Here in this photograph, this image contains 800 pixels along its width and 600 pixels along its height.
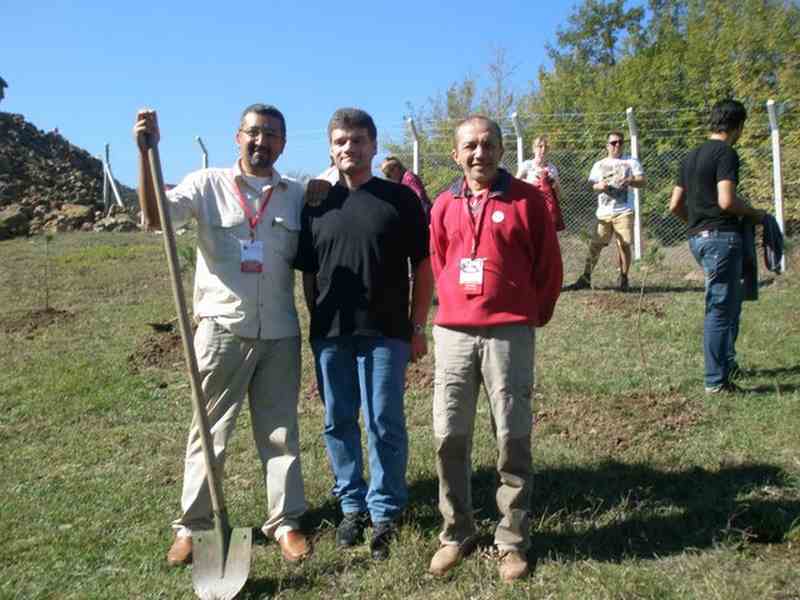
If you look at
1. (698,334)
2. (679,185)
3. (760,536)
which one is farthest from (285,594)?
(698,334)

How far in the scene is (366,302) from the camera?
3.59 metres

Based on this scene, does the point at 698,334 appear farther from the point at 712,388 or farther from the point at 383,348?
the point at 383,348

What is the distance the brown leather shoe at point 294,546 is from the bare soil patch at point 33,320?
20.5 ft

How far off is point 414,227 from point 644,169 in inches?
472

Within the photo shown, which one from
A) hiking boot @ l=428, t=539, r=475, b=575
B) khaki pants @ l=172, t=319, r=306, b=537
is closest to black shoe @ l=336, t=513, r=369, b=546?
khaki pants @ l=172, t=319, r=306, b=537

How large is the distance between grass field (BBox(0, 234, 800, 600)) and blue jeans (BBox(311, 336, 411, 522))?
222 mm

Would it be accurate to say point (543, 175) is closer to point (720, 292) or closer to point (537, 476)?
point (720, 292)

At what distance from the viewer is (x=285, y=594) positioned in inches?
131

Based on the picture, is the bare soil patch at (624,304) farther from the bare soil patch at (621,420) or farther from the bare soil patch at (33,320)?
the bare soil patch at (33,320)

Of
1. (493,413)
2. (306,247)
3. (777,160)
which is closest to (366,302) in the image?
(306,247)

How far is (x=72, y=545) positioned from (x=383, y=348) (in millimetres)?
1859

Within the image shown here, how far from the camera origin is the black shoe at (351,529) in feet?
12.2

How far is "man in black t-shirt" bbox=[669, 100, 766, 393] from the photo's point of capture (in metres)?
5.48

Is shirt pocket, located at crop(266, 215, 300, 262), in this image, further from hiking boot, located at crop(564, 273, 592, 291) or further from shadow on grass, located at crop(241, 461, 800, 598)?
hiking boot, located at crop(564, 273, 592, 291)
